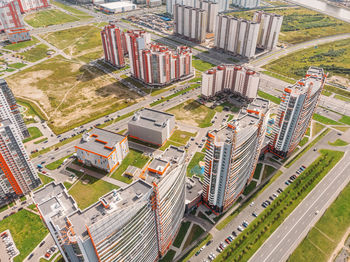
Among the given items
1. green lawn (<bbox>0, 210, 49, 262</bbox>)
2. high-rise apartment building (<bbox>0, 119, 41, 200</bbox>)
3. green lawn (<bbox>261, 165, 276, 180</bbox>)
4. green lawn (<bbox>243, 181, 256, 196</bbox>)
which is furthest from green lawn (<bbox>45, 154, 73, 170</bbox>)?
green lawn (<bbox>261, 165, 276, 180</bbox>)

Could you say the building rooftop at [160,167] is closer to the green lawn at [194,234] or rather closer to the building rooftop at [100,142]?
the green lawn at [194,234]

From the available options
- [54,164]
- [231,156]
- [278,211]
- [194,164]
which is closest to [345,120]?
[278,211]

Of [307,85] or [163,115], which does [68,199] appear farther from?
[307,85]

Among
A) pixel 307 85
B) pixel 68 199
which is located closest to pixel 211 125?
pixel 307 85

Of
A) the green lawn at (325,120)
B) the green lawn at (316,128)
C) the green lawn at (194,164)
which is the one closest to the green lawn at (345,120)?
the green lawn at (325,120)

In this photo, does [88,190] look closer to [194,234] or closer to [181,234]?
[181,234]
